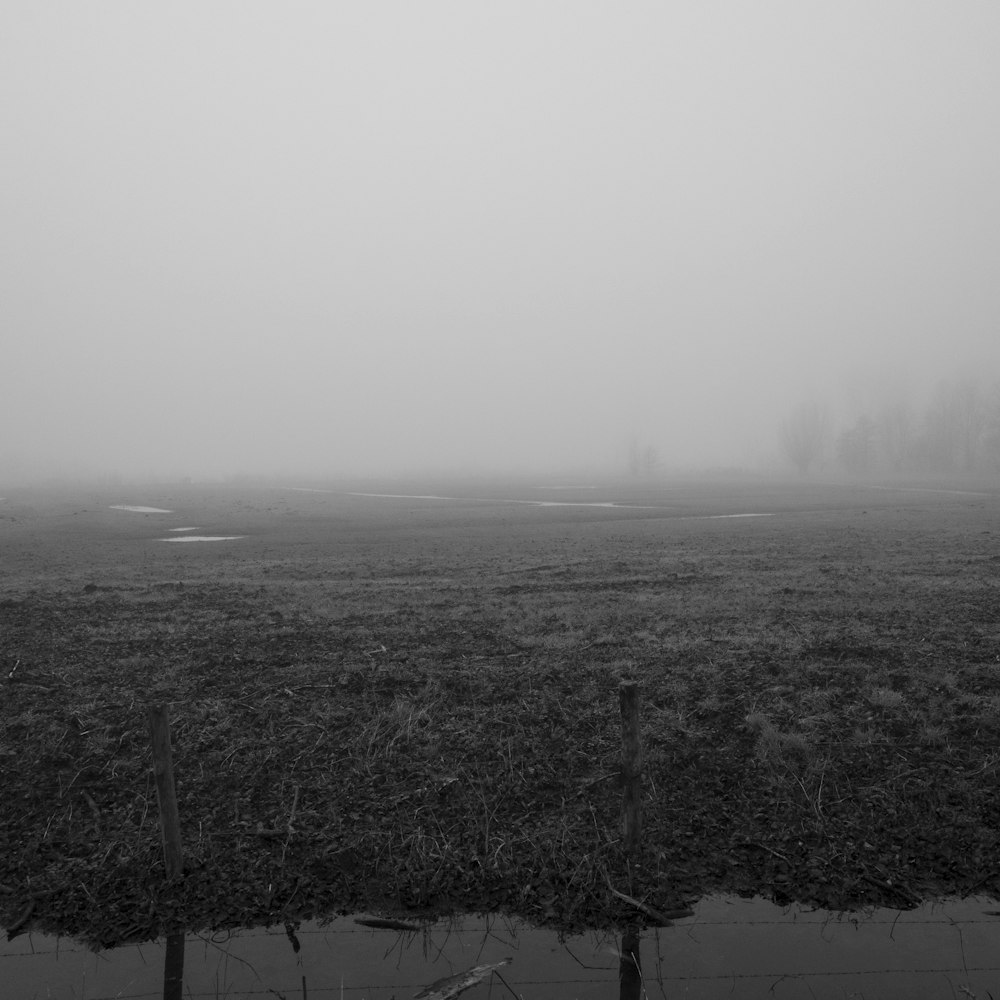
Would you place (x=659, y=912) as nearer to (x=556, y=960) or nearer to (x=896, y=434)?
(x=556, y=960)

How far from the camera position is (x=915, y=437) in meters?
115

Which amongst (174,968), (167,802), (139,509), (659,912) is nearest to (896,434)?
(139,509)

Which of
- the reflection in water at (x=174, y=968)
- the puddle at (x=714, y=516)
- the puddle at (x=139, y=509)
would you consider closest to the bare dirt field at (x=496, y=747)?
the reflection in water at (x=174, y=968)

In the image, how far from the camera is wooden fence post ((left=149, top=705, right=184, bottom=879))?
22.0 feet

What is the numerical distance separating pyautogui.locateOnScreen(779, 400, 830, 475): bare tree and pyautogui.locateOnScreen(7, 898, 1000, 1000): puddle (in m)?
Answer: 115

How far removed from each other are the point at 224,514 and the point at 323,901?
170 feet

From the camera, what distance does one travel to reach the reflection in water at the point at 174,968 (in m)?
5.97

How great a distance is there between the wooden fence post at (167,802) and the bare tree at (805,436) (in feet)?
384

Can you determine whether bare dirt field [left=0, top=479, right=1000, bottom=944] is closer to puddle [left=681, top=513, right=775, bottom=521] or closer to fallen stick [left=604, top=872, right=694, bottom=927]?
fallen stick [left=604, top=872, right=694, bottom=927]

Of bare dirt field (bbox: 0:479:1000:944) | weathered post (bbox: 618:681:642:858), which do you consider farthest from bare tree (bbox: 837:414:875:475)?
weathered post (bbox: 618:681:642:858)

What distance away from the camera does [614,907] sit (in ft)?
21.9

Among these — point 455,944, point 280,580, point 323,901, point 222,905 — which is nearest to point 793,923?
point 455,944

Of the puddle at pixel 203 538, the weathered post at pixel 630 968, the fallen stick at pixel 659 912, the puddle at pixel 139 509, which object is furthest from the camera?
the puddle at pixel 139 509

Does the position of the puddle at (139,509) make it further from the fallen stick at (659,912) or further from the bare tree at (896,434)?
the bare tree at (896,434)
